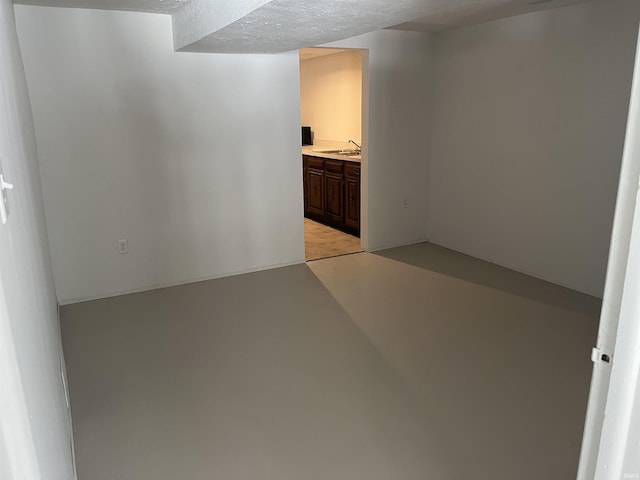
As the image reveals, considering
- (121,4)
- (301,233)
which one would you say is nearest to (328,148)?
(301,233)

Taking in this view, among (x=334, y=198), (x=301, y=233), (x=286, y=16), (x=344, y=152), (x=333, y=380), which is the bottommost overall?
(x=333, y=380)

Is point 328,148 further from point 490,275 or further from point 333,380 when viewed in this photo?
point 333,380

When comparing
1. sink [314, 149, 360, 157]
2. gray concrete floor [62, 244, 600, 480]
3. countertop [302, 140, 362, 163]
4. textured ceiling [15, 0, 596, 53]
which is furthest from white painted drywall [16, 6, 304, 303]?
sink [314, 149, 360, 157]

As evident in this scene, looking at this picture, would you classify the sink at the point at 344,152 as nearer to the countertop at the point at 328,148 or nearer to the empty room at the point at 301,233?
the countertop at the point at 328,148

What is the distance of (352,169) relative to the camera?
17.2 feet

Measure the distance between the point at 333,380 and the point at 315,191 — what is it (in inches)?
147

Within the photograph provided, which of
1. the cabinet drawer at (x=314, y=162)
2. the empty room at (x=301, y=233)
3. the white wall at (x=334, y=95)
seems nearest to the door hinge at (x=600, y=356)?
the empty room at (x=301, y=233)

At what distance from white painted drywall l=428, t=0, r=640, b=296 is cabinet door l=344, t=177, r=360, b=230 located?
84cm

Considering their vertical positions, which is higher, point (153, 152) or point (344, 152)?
point (153, 152)

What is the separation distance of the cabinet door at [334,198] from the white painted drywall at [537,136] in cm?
111

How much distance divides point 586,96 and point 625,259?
3385mm

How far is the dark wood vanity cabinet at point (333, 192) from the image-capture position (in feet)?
17.4

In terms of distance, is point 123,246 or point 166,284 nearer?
point 123,246

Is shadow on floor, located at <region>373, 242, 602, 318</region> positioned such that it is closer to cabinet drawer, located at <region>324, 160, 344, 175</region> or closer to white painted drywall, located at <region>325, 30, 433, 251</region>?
white painted drywall, located at <region>325, 30, 433, 251</region>
